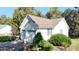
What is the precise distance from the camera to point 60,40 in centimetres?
820

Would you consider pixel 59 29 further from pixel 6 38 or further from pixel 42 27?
pixel 6 38

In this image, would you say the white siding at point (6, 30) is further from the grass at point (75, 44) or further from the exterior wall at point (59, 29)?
the grass at point (75, 44)

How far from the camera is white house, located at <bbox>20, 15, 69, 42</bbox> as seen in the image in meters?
8.19

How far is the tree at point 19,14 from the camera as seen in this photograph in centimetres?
817

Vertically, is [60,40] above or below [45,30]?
below

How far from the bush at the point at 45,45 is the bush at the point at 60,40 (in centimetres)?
5

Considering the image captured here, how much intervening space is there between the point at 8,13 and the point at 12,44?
41 centimetres

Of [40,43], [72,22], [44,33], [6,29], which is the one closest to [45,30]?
[44,33]

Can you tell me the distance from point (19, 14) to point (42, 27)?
1.14ft

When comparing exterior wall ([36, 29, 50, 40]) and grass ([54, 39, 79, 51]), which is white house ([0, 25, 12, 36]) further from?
grass ([54, 39, 79, 51])

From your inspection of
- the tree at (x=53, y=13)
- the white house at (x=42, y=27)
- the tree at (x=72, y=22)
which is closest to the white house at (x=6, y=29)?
the white house at (x=42, y=27)

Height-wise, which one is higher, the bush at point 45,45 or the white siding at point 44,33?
the white siding at point 44,33
